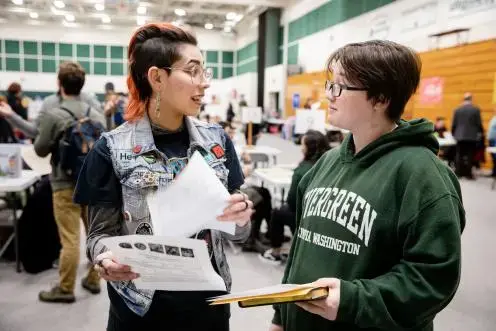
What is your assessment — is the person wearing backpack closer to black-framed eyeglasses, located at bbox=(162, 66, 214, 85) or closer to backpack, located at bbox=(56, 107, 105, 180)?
backpack, located at bbox=(56, 107, 105, 180)

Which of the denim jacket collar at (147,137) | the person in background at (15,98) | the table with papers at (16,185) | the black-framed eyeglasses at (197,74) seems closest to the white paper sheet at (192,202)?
the denim jacket collar at (147,137)

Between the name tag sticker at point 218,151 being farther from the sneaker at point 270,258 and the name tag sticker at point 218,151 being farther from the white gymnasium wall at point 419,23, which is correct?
the white gymnasium wall at point 419,23

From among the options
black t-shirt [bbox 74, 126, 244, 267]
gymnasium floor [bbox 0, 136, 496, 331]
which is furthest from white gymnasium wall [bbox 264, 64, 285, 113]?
black t-shirt [bbox 74, 126, 244, 267]

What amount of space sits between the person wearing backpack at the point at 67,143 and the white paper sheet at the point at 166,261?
2165 millimetres

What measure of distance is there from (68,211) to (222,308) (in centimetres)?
225

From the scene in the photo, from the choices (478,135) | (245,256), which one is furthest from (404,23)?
(245,256)

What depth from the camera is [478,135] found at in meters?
8.91

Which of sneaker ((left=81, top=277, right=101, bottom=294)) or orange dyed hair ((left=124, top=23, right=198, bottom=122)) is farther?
sneaker ((left=81, top=277, right=101, bottom=294))

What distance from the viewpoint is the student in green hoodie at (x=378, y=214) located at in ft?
3.39

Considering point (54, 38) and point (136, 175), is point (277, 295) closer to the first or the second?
point (136, 175)

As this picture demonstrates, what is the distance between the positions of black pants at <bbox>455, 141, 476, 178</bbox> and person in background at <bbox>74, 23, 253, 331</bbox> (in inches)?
342

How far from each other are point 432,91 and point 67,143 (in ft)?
34.2

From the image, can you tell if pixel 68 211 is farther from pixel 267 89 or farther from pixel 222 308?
pixel 267 89

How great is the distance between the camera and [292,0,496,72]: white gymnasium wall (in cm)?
986
